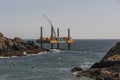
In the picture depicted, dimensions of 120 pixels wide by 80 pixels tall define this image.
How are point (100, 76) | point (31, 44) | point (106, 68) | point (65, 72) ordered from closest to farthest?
1. point (100, 76)
2. point (106, 68)
3. point (65, 72)
4. point (31, 44)

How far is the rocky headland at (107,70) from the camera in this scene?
71000 mm

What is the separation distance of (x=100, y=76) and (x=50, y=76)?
38.6ft

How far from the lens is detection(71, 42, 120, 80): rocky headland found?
71.0m

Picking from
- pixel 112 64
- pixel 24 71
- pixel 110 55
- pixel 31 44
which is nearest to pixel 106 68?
pixel 112 64

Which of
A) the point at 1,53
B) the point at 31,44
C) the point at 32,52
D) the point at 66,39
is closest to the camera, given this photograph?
the point at 1,53

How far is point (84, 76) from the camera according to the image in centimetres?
7606

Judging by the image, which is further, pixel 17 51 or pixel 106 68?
pixel 17 51

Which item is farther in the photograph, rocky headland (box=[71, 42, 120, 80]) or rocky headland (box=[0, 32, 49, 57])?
rocky headland (box=[0, 32, 49, 57])

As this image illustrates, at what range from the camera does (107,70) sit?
7544cm

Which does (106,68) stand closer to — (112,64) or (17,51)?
(112,64)

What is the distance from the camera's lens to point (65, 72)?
275 feet

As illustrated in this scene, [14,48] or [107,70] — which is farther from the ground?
[14,48]

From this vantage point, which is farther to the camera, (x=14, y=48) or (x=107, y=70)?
(x=14, y=48)

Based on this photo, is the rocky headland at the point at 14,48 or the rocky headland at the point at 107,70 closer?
the rocky headland at the point at 107,70
